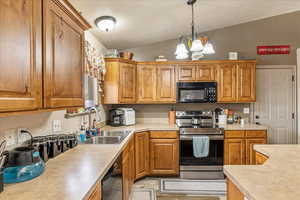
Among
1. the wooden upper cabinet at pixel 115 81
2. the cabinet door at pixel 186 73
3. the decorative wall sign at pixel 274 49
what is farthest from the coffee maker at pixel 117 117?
the decorative wall sign at pixel 274 49

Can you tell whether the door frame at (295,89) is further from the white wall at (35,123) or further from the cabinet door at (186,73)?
the white wall at (35,123)

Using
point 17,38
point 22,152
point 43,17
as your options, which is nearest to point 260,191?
point 22,152

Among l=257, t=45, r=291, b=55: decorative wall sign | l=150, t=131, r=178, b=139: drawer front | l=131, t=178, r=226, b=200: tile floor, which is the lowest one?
l=131, t=178, r=226, b=200: tile floor

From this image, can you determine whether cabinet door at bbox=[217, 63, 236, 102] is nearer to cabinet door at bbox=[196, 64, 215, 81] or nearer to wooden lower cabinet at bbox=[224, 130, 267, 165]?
cabinet door at bbox=[196, 64, 215, 81]

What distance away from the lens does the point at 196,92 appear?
11.9ft

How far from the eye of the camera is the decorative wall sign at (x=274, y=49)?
3860 mm

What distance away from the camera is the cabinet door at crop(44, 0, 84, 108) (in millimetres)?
1271

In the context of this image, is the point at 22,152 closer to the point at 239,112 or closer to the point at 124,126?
the point at 124,126

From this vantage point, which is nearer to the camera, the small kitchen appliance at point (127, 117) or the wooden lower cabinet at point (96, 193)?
the wooden lower cabinet at point (96, 193)

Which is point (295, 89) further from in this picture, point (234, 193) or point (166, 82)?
point (234, 193)

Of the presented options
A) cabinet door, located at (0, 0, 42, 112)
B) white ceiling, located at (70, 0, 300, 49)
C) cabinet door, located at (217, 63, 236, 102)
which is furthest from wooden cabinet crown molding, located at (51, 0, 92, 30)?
cabinet door, located at (217, 63, 236, 102)

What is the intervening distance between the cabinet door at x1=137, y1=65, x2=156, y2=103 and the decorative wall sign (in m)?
2.14

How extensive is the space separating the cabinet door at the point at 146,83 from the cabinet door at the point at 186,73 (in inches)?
17.8

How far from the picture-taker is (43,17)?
47.8 inches
